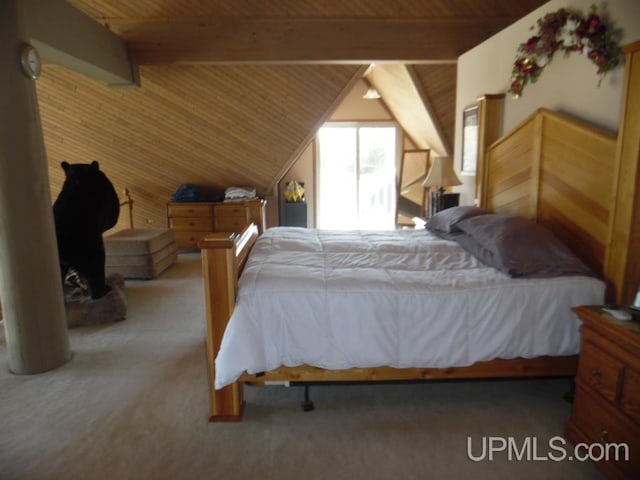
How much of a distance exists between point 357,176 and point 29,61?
225 inches

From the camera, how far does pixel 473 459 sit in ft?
5.93

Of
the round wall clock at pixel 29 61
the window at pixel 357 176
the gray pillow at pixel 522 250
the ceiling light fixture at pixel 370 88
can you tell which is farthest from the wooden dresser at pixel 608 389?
the window at pixel 357 176

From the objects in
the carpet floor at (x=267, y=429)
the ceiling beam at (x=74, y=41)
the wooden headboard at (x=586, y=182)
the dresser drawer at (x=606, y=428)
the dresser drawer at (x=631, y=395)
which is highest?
the ceiling beam at (x=74, y=41)

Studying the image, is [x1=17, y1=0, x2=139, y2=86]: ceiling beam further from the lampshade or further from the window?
the window

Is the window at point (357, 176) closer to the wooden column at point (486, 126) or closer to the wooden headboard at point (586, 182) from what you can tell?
the wooden column at point (486, 126)

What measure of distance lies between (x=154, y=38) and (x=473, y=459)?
14.2 feet

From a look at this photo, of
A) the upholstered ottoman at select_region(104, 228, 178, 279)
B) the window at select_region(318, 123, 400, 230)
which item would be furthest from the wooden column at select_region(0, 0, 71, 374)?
the window at select_region(318, 123, 400, 230)

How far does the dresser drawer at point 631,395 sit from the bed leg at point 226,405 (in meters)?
1.60

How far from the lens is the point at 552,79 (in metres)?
2.73

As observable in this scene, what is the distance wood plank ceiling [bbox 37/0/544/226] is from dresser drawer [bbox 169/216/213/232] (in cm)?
66

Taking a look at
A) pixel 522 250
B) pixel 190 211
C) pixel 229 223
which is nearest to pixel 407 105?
pixel 229 223

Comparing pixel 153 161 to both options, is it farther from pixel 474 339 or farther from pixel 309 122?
pixel 474 339

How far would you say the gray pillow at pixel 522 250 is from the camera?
6.97 feet

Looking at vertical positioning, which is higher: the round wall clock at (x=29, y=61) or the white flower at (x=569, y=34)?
the white flower at (x=569, y=34)
